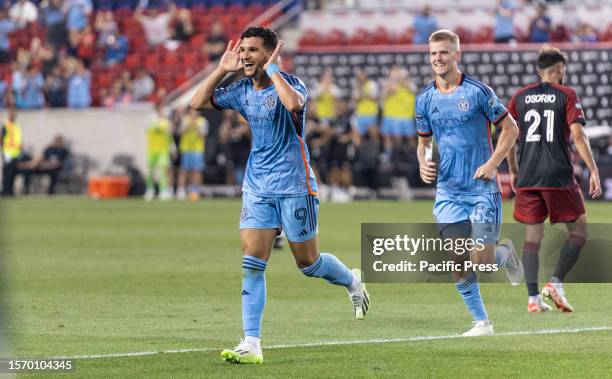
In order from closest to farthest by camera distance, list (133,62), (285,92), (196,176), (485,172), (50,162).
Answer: (285,92) → (485,172) → (196,176) → (50,162) → (133,62)

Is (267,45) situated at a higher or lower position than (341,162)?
higher

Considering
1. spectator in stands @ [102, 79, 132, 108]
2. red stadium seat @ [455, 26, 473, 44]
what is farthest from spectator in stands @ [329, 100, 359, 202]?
spectator in stands @ [102, 79, 132, 108]

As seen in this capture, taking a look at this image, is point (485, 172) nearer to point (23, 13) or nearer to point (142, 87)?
point (142, 87)

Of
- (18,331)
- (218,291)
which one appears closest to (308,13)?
(218,291)

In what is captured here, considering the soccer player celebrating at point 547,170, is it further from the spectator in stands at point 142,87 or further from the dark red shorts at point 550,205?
the spectator in stands at point 142,87

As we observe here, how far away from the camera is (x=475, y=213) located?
10227 millimetres

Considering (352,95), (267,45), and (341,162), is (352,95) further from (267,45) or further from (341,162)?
(267,45)

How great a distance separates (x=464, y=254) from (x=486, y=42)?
24211mm

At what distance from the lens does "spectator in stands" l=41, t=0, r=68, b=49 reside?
39.7 metres

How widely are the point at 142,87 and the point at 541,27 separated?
11.1 metres

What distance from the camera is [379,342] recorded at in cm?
1000

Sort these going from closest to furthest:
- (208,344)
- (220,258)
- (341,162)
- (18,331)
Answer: (208,344), (18,331), (220,258), (341,162)

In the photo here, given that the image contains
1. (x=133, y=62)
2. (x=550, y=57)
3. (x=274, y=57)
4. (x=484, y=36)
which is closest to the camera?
(x=274, y=57)

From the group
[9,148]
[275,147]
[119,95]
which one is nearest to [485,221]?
[275,147]
